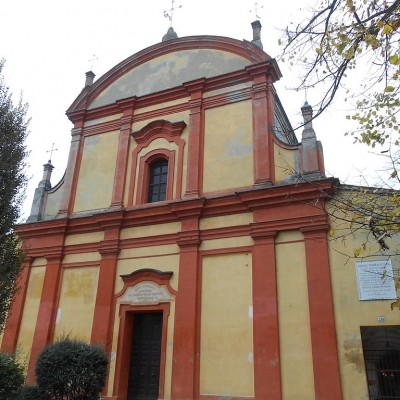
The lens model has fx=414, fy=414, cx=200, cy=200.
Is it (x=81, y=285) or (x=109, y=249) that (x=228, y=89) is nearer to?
(x=109, y=249)

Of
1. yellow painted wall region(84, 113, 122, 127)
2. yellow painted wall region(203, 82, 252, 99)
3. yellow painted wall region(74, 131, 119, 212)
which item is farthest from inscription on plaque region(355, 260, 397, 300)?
yellow painted wall region(84, 113, 122, 127)

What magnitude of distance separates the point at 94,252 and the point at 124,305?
2091 mm

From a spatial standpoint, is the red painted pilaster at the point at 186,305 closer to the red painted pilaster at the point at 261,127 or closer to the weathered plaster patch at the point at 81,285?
the red painted pilaster at the point at 261,127

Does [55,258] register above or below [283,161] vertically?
below

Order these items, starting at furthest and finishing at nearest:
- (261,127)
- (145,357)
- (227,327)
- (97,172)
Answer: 1. (97,172)
2. (261,127)
3. (145,357)
4. (227,327)

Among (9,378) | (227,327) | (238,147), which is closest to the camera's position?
(9,378)

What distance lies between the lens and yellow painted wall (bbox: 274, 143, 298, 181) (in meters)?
10.9

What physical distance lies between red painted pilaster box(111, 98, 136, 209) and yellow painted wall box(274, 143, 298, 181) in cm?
490

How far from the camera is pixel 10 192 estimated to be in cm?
857

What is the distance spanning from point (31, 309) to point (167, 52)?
9.72 metres

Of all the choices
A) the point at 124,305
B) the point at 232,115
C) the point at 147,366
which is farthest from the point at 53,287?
the point at 232,115

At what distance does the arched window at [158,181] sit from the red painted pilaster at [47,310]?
138 inches

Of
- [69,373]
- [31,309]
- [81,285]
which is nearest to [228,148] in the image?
[81,285]

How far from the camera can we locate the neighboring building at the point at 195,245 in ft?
30.2
